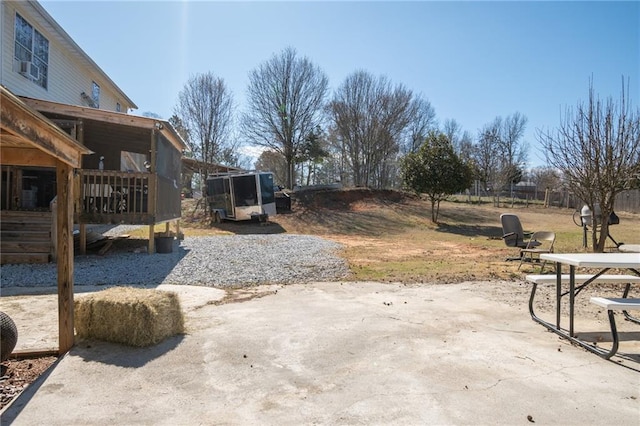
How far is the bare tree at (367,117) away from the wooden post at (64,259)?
2889 centimetres

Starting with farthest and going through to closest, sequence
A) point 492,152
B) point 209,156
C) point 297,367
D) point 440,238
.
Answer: point 492,152, point 209,156, point 440,238, point 297,367

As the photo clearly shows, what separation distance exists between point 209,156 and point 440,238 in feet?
50.5

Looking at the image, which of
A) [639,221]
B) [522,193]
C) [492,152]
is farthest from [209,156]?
[522,193]

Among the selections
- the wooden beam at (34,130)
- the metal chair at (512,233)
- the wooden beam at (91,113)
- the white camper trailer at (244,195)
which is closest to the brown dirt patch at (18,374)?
the wooden beam at (34,130)

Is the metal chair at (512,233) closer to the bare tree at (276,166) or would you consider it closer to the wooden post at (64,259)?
the wooden post at (64,259)

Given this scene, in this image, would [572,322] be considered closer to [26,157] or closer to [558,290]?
[558,290]

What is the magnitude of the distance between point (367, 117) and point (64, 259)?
30077mm

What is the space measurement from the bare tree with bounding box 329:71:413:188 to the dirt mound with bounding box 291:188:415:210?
527cm

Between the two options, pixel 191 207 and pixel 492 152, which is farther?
pixel 492 152

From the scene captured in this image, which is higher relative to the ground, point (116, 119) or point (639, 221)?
point (116, 119)

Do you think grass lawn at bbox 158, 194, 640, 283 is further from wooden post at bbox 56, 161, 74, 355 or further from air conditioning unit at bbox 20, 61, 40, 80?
air conditioning unit at bbox 20, 61, 40, 80

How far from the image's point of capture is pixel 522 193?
42812 mm

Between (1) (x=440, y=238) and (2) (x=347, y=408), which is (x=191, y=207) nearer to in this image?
(1) (x=440, y=238)

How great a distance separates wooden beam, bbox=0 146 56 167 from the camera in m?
3.74
